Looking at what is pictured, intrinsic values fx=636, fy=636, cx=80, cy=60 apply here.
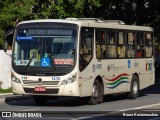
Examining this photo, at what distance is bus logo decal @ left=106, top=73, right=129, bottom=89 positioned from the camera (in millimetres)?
22766

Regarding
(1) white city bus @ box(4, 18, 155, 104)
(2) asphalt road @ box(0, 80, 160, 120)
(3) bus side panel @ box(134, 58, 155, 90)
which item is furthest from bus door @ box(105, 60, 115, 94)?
(3) bus side panel @ box(134, 58, 155, 90)

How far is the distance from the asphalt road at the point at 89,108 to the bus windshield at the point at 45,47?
1.49 metres

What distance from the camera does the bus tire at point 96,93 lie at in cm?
2138

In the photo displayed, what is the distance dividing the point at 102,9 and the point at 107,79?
46.3ft

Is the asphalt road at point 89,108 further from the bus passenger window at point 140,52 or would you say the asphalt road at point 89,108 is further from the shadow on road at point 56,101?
the bus passenger window at point 140,52

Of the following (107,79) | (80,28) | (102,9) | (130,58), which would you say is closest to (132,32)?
→ (130,58)

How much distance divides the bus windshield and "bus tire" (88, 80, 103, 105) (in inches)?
66.4

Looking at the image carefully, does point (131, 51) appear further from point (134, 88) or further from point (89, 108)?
point (89, 108)

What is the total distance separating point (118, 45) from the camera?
77.3 feet

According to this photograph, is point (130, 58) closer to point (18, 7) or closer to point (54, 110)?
point (54, 110)

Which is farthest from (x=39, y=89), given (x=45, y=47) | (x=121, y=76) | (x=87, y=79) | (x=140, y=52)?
(x=140, y=52)

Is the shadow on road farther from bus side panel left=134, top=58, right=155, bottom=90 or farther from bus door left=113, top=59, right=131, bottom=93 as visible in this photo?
bus side panel left=134, top=58, right=155, bottom=90

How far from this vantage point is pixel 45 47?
20.6 meters

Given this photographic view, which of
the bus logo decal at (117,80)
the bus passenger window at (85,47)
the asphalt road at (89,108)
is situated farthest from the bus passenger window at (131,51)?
the bus passenger window at (85,47)
